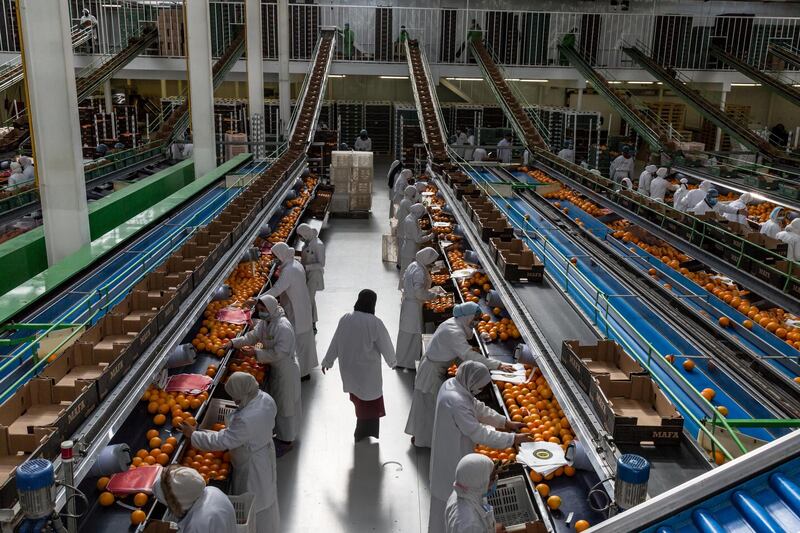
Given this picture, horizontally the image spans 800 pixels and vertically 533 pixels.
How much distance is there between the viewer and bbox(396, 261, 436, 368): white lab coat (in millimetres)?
8359

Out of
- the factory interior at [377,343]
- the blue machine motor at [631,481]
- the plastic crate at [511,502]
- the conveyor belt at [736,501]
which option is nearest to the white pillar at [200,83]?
the factory interior at [377,343]

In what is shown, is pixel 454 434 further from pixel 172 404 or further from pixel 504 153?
pixel 504 153

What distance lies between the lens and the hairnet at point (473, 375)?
5.02 m

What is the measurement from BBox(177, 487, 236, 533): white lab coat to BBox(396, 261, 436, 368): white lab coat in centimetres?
458

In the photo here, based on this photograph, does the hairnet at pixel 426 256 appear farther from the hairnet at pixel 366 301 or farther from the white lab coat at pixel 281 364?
the white lab coat at pixel 281 364

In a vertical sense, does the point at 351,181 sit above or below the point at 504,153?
below

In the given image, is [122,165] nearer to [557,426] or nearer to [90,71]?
[90,71]

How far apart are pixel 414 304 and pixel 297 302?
4.43 feet

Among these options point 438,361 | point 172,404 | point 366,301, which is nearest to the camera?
point 172,404

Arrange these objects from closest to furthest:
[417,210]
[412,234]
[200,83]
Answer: [417,210] → [412,234] → [200,83]

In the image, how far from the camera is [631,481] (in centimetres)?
360

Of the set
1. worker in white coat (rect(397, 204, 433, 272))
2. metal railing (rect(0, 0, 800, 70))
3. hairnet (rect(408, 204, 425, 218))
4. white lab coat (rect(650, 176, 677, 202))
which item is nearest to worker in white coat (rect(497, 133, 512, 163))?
white lab coat (rect(650, 176, 677, 202))

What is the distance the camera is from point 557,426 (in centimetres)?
538

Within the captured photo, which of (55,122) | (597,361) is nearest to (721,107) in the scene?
(55,122)
